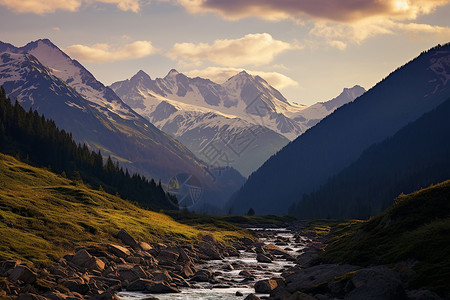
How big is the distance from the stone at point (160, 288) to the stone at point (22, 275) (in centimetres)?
1277

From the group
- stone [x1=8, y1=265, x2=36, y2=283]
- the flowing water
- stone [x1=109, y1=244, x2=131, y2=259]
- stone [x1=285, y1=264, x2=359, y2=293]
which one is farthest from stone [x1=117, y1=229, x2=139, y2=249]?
stone [x1=285, y1=264, x2=359, y2=293]

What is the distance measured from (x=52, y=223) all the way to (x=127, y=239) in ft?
44.1

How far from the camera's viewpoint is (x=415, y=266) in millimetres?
38719

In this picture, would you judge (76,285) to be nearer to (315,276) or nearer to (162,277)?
(162,277)

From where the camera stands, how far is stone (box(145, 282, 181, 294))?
52531 millimetres

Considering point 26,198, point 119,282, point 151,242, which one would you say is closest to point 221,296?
point 119,282

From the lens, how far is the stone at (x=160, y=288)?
52.5 m

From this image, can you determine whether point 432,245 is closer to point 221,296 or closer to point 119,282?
point 221,296

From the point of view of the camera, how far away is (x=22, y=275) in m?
44.1

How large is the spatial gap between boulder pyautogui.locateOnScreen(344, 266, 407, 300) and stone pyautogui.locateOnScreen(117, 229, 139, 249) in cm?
5231

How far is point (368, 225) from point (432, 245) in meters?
20.7

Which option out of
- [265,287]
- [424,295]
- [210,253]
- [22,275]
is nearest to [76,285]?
[22,275]

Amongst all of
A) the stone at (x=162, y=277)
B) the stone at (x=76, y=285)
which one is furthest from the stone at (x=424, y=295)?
the stone at (x=162, y=277)

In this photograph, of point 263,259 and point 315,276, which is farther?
point 263,259
